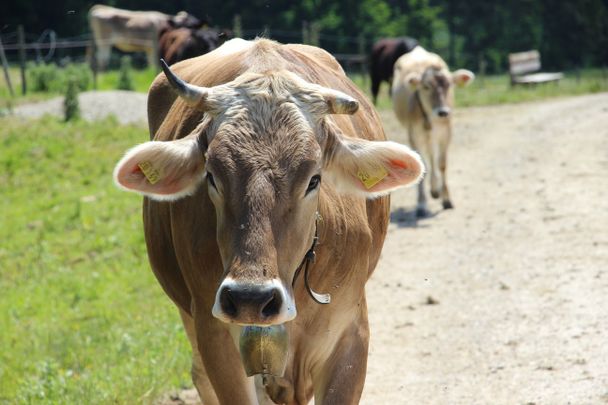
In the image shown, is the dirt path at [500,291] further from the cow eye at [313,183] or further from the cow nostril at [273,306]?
the cow nostril at [273,306]

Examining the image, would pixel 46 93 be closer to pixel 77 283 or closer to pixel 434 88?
pixel 434 88

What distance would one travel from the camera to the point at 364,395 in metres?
6.54

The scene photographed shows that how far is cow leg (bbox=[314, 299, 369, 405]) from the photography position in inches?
179

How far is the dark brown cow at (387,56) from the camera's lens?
2105cm

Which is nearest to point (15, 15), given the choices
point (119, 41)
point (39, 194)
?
point (119, 41)

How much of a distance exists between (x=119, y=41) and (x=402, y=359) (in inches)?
1258

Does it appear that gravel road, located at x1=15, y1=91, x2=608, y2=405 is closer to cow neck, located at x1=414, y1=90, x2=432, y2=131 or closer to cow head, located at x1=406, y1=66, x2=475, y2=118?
cow neck, located at x1=414, y1=90, x2=432, y2=131

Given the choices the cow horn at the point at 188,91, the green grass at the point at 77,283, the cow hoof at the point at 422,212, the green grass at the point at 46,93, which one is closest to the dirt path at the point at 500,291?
the cow hoof at the point at 422,212

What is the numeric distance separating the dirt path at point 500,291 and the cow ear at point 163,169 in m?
2.65

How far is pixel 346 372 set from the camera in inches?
180

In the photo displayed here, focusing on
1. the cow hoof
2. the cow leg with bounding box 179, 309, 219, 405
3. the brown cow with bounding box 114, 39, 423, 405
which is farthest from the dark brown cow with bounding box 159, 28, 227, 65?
the brown cow with bounding box 114, 39, 423, 405

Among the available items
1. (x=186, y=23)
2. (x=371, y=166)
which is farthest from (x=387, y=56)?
(x=371, y=166)

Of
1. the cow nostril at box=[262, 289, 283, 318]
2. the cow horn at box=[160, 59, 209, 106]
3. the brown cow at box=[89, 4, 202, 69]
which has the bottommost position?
the brown cow at box=[89, 4, 202, 69]

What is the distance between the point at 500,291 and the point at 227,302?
542 centimetres
